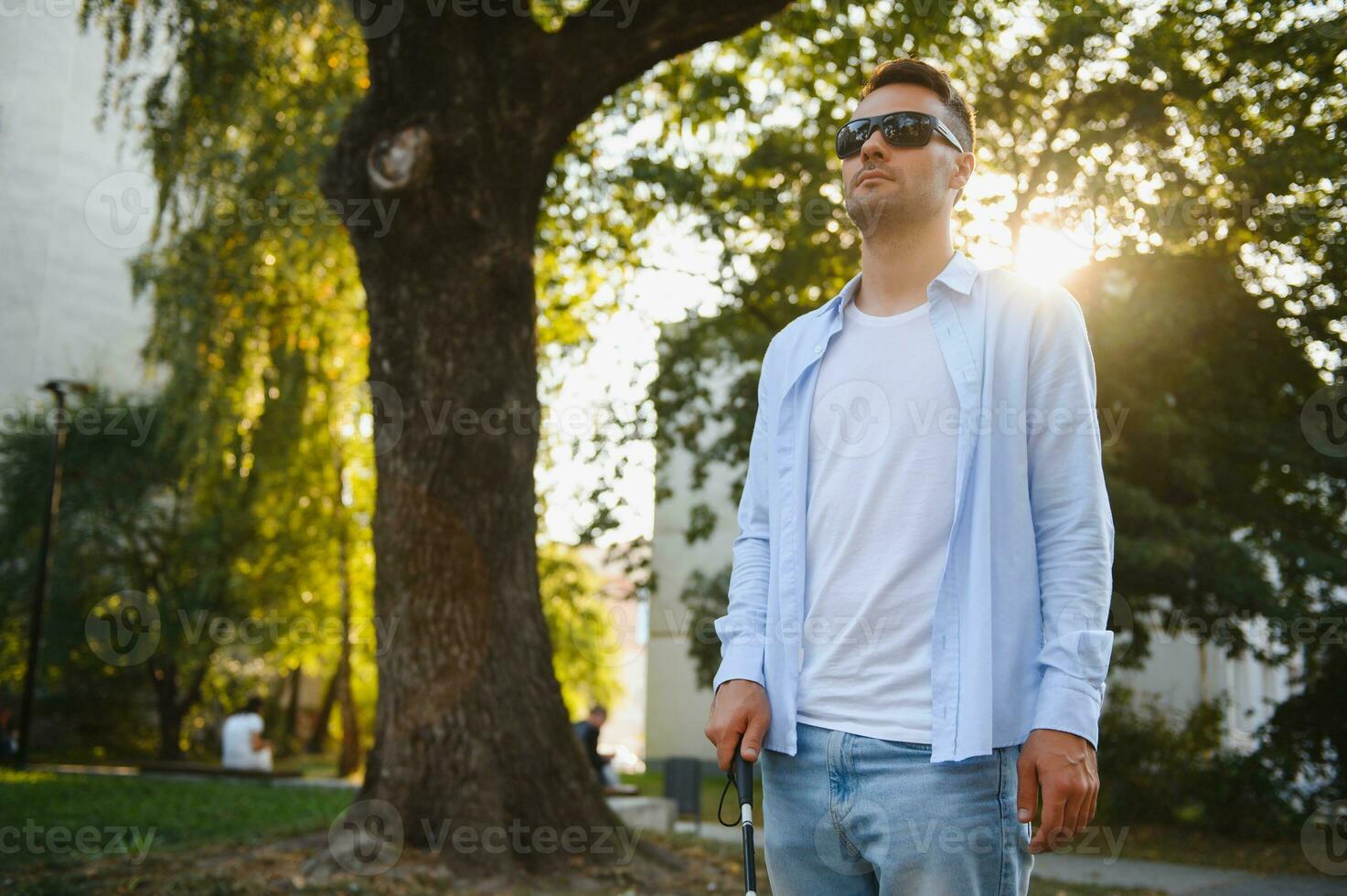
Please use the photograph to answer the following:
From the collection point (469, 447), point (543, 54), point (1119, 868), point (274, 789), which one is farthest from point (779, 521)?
point (274, 789)

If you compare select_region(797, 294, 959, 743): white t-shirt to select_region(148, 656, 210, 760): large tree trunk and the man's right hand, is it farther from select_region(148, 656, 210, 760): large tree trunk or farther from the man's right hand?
select_region(148, 656, 210, 760): large tree trunk

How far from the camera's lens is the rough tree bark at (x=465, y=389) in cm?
735

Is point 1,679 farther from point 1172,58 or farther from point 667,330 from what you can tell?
point 1172,58

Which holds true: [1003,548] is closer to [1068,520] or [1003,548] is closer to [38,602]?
[1068,520]

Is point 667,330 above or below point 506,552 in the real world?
above

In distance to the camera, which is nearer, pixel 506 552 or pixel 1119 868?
pixel 506 552

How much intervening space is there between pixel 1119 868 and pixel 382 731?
26.5ft

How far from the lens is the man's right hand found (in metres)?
2.24

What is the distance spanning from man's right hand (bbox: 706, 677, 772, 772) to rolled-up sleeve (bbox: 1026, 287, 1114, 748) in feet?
1.70

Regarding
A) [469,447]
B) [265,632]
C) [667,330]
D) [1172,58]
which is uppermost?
Answer: [1172,58]

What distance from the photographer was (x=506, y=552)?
7.62 m

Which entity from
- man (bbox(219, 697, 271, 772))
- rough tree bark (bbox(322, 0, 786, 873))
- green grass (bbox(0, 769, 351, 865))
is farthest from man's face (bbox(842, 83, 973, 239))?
man (bbox(219, 697, 271, 772))

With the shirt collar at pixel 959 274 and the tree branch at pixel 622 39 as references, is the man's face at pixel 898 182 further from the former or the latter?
Answer: the tree branch at pixel 622 39

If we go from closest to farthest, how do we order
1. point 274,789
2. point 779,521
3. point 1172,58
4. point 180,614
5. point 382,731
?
1. point 779,521
2. point 382,731
3. point 1172,58
4. point 274,789
5. point 180,614
